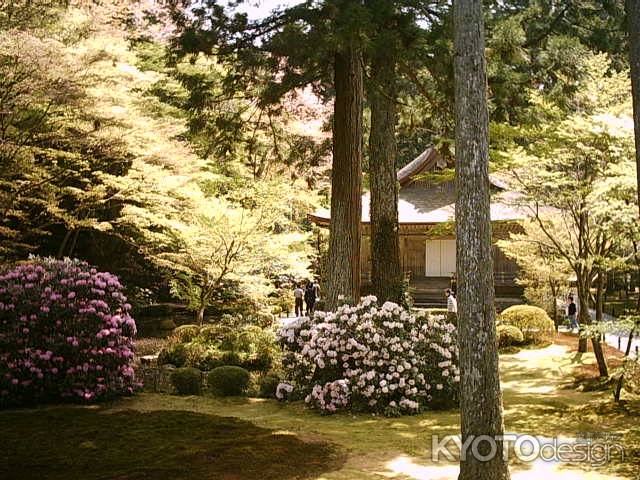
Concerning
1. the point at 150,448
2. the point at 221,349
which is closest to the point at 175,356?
the point at 221,349

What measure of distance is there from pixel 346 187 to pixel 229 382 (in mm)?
3610

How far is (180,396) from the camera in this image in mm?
9977

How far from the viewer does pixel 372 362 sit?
8.87 metres

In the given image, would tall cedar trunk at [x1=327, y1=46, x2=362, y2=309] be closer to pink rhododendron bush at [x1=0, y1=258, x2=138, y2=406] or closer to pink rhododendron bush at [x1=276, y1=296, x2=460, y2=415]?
pink rhododendron bush at [x1=276, y1=296, x2=460, y2=415]

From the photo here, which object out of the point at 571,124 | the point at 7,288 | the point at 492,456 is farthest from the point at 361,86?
the point at 492,456

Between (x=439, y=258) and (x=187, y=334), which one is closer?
(x=187, y=334)

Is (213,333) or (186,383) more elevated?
(213,333)

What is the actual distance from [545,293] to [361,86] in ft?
38.9

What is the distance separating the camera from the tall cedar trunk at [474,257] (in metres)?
4.97

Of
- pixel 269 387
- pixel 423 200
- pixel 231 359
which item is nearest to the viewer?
pixel 269 387

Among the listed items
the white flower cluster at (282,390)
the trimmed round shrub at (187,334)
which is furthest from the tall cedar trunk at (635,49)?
the trimmed round shrub at (187,334)

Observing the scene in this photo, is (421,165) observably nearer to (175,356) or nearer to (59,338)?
(175,356)

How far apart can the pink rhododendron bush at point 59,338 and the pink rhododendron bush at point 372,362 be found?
252 centimetres

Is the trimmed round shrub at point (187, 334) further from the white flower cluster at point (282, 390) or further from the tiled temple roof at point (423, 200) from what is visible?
the tiled temple roof at point (423, 200)
